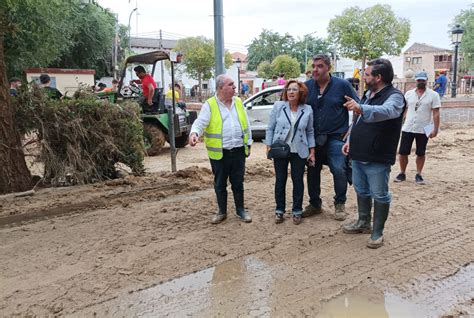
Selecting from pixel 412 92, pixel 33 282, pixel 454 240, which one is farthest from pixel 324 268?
pixel 412 92

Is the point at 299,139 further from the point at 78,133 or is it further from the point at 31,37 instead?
the point at 31,37

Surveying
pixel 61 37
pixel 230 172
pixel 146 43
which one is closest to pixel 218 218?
pixel 230 172

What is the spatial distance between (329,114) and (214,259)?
82.9 inches

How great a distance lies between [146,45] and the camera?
60.5 m

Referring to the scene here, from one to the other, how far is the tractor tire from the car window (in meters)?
3.16

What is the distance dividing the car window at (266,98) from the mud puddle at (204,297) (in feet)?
28.8

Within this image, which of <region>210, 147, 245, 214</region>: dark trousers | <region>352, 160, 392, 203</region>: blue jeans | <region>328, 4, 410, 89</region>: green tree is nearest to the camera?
<region>352, 160, 392, 203</region>: blue jeans

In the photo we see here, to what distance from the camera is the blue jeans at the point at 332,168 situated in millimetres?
5004

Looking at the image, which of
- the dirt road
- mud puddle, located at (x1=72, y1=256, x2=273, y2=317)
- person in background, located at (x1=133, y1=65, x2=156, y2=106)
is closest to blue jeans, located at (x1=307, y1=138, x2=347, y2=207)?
the dirt road

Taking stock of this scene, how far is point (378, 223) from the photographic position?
439 cm

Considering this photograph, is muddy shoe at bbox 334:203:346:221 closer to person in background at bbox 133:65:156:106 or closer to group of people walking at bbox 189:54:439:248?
group of people walking at bbox 189:54:439:248

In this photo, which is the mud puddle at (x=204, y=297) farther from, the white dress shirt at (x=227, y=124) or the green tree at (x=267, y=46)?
the green tree at (x=267, y=46)

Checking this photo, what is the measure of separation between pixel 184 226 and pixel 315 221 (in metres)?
1.57

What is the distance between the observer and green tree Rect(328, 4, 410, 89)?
2917 centimetres
